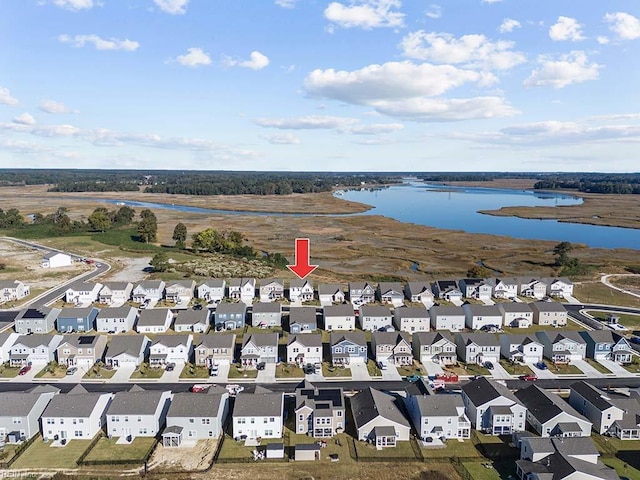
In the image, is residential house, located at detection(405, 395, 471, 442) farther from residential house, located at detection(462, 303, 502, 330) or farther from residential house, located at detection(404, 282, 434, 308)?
residential house, located at detection(404, 282, 434, 308)

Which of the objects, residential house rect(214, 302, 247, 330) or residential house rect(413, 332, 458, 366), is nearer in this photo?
residential house rect(413, 332, 458, 366)

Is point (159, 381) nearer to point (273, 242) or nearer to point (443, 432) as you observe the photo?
point (443, 432)

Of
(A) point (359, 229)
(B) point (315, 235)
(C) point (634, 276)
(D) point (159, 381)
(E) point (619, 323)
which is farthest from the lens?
(A) point (359, 229)

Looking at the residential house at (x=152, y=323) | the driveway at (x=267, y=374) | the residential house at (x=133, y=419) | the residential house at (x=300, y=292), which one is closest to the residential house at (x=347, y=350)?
the driveway at (x=267, y=374)

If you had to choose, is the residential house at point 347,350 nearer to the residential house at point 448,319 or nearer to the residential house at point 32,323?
the residential house at point 448,319

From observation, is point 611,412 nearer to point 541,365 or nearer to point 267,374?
point 541,365

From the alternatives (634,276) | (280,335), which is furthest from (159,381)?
(634,276)

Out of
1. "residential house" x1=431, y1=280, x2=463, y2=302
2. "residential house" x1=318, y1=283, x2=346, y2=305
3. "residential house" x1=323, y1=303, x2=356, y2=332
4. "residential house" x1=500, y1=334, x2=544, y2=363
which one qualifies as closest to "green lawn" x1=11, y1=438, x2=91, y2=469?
"residential house" x1=323, y1=303, x2=356, y2=332
